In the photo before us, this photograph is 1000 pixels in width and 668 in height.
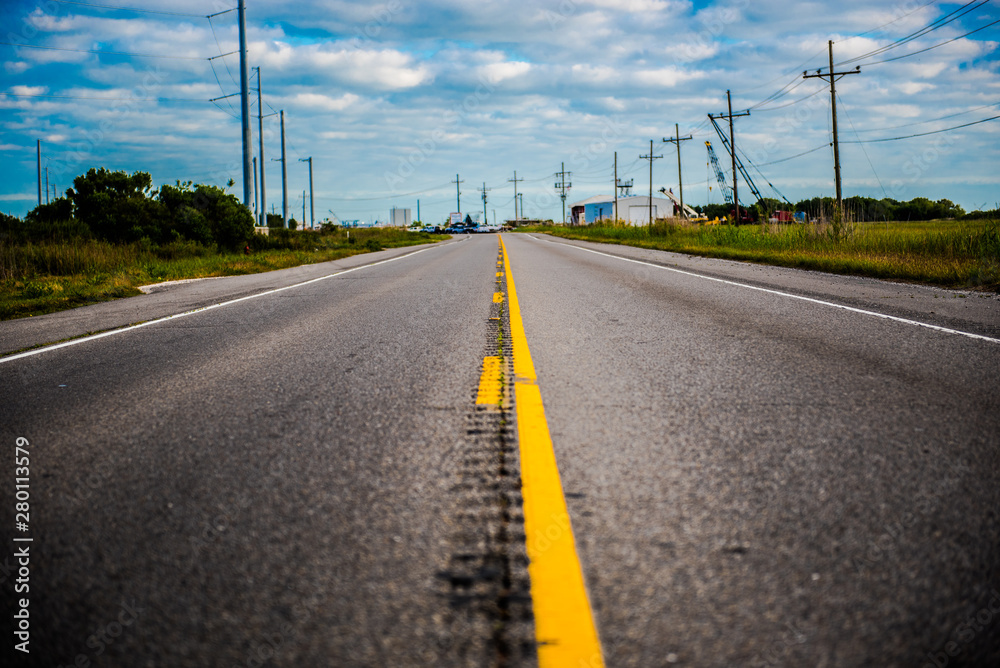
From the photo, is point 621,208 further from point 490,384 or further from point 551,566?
point 551,566

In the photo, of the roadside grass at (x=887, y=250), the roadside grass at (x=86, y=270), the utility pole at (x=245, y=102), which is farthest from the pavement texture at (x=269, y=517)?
the utility pole at (x=245, y=102)

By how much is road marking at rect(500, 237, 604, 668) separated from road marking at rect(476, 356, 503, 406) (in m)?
0.54

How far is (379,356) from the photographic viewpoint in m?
5.34

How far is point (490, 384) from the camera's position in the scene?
4266mm

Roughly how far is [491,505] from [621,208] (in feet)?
429

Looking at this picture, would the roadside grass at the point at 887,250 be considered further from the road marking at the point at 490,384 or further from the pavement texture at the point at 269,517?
the pavement texture at the point at 269,517

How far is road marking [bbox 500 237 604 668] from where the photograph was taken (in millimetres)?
1594

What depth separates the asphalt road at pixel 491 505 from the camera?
5.49 ft

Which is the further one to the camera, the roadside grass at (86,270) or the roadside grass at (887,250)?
the roadside grass at (887,250)

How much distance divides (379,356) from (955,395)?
4.01 metres

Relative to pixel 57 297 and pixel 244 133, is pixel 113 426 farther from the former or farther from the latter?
pixel 244 133

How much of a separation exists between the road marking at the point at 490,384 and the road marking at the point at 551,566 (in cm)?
54

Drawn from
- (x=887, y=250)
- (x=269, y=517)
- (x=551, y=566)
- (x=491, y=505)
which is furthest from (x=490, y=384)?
(x=887, y=250)

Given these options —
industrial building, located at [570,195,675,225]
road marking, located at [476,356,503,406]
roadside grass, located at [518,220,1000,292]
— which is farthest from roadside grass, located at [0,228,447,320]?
industrial building, located at [570,195,675,225]
